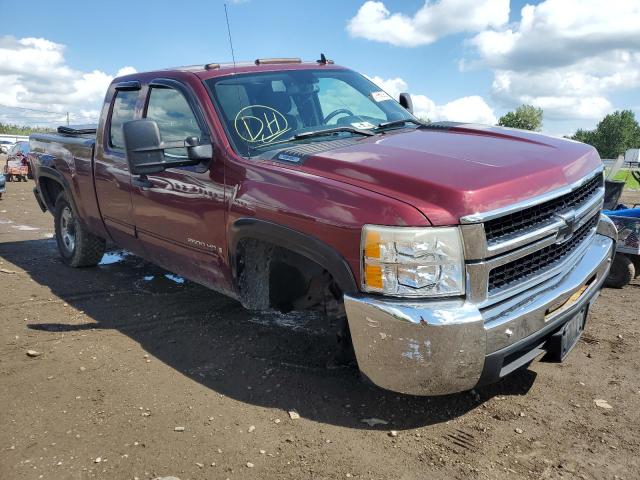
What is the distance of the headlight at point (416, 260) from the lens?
8.05ft

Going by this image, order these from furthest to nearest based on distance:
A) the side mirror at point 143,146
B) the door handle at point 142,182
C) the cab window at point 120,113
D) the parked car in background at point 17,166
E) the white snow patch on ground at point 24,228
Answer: the parked car in background at point 17,166, the white snow patch on ground at point 24,228, the cab window at point 120,113, the door handle at point 142,182, the side mirror at point 143,146

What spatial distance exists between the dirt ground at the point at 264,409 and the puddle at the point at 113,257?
6.60 feet

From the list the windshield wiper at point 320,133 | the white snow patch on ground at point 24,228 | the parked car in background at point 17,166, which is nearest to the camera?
the windshield wiper at point 320,133

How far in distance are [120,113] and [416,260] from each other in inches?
138

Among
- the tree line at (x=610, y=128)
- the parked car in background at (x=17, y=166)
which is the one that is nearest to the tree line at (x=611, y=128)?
the tree line at (x=610, y=128)

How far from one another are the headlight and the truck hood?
0.09m

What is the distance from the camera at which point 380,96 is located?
449 centimetres

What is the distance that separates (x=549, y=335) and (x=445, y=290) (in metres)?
0.78

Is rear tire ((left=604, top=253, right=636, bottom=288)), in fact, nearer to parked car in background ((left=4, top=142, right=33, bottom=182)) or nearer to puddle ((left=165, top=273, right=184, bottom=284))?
puddle ((left=165, top=273, right=184, bottom=284))

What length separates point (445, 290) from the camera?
8.23 feet

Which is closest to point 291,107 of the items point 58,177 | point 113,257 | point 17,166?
point 58,177

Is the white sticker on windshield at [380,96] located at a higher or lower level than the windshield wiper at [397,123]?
higher

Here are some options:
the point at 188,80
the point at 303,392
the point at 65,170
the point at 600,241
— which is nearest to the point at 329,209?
the point at 303,392

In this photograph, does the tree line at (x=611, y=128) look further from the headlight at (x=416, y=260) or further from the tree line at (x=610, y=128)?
the headlight at (x=416, y=260)
